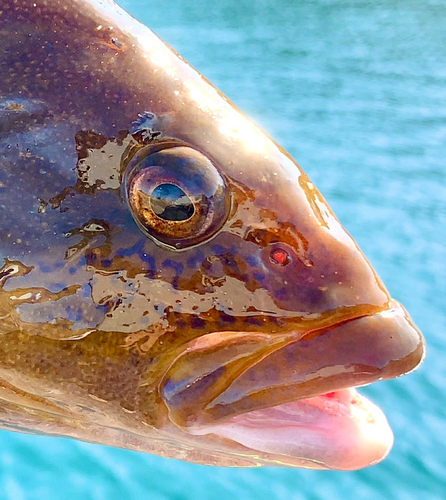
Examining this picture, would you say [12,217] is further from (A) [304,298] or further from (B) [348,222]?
(B) [348,222]

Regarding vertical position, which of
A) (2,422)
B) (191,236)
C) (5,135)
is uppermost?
(5,135)

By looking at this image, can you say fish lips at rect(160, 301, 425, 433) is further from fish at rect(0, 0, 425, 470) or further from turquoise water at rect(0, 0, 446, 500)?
turquoise water at rect(0, 0, 446, 500)

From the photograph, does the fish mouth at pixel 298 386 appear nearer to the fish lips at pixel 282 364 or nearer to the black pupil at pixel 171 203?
the fish lips at pixel 282 364

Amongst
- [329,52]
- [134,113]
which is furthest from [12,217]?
[329,52]

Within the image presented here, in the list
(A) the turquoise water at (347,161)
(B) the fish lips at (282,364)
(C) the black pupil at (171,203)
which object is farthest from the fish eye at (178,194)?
(A) the turquoise water at (347,161)

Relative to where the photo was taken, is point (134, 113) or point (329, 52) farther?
point (329, 52)

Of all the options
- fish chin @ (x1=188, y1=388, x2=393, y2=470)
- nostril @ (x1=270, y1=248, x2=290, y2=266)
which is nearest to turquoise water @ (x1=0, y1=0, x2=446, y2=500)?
fish chin @ (x1=188, y1=388, x2=393, y2=470)

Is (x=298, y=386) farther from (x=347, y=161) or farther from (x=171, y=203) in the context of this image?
(x=347, y=161)
